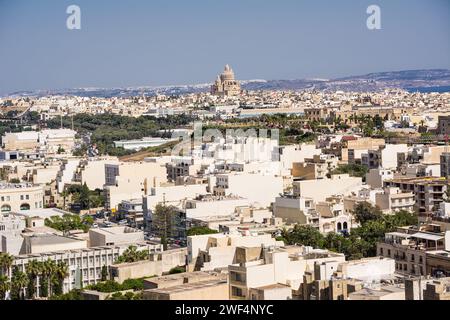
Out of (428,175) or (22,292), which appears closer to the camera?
(22,292)

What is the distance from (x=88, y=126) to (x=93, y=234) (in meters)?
30.4

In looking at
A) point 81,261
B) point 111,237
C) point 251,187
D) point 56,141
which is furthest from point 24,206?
point 56,141

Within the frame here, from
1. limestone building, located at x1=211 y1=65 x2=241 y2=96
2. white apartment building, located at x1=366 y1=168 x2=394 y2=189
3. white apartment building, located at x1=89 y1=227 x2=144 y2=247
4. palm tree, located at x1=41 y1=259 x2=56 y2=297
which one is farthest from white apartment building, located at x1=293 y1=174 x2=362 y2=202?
limestone building, located at x1=211 y1=65 x2=241 y2=96

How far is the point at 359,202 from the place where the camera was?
15500 mm

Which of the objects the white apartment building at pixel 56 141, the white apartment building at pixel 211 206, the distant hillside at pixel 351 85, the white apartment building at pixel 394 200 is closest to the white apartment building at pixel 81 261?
the white apartment building at pixel 211 206

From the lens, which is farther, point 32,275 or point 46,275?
point 46,275

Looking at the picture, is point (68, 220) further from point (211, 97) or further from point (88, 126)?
point (211, 97)

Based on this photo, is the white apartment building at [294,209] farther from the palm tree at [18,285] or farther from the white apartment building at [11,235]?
the palm tree at [18,285]

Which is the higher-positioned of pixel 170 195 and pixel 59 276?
pixel 170 195

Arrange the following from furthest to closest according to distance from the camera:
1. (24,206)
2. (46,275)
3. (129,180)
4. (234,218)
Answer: (129,180) → (24,206) → (234,218) → (46,275)

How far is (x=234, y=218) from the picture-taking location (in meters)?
14.9

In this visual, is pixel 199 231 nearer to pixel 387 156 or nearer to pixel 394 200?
pixel 394 200

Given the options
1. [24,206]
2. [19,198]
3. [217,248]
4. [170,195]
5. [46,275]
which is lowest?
[24,206]

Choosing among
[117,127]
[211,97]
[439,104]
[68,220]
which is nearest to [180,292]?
[68,220]
